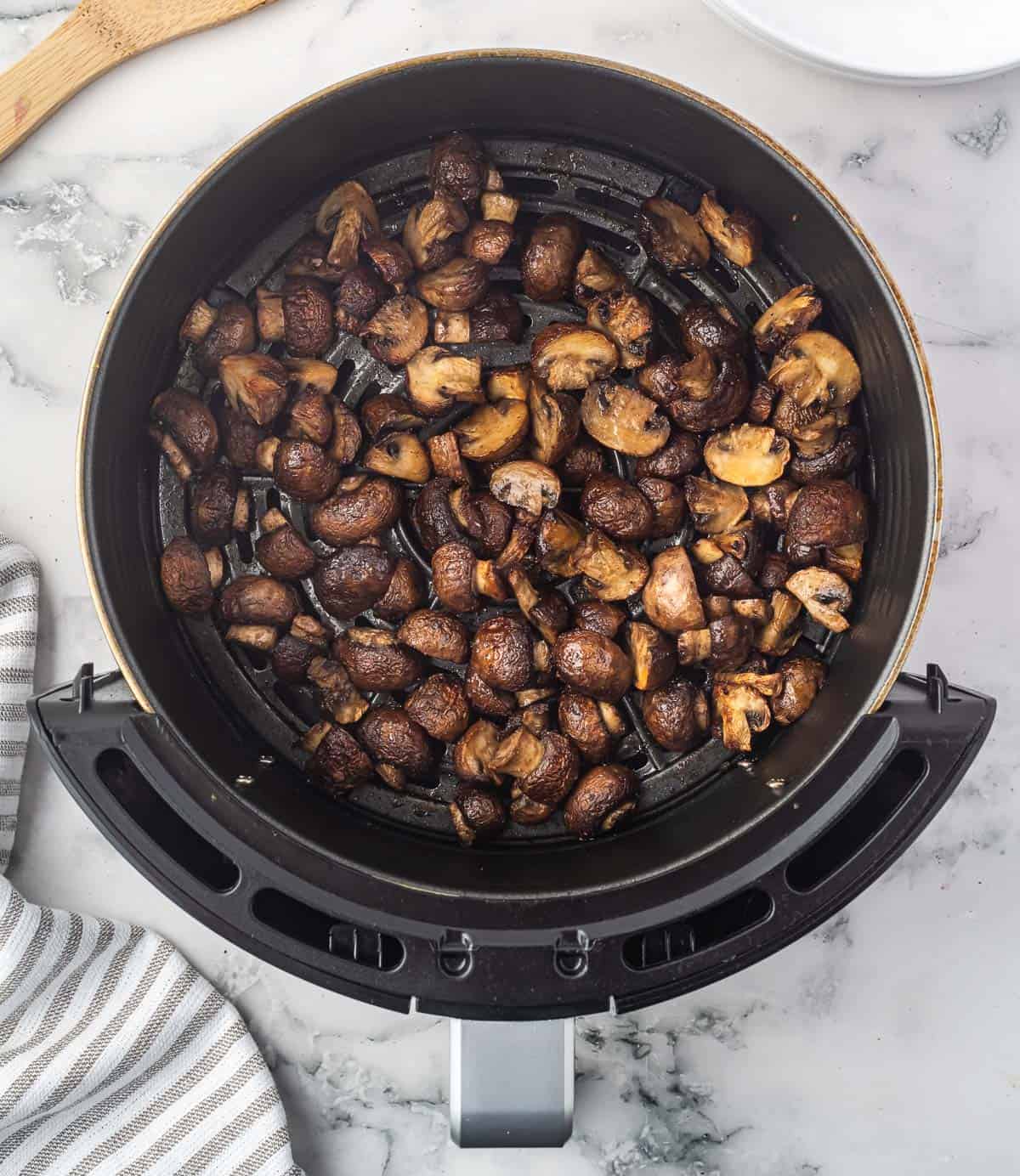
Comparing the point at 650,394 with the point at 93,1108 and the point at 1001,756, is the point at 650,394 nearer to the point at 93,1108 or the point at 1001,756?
the point at 1001,756

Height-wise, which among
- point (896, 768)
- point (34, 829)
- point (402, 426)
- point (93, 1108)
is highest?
point (402, 426)

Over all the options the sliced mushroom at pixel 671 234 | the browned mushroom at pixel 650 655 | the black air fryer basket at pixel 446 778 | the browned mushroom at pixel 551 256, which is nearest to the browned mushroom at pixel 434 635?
the black air fryer basket at pixel 446 778

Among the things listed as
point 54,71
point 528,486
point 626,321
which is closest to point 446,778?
point 528,486

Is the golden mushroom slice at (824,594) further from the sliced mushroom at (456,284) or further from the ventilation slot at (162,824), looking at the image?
the ventilation slot at (162,824)

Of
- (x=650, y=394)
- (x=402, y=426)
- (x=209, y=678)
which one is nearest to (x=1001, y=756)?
(x=650, y=394)

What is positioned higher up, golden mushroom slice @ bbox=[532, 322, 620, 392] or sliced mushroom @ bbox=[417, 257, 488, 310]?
sliced mushroom @ bbox=[417, 257, 488, 310]

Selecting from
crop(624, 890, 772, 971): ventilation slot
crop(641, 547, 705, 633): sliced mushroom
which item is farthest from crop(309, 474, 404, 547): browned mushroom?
crop(624, 890, 772, 971): ventilation slot

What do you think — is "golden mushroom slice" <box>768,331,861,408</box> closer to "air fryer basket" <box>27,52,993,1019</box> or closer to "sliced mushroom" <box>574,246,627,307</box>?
"air fryer basket" <box>27,52,993,1019</box>

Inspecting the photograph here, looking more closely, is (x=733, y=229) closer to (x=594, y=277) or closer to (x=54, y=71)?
(x=594, y=277)

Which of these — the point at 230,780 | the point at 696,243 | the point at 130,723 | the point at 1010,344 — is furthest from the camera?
the point at 1010,344
